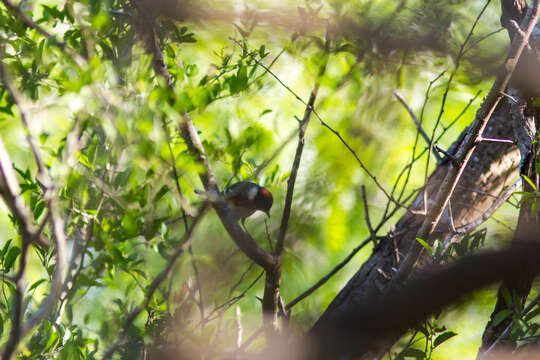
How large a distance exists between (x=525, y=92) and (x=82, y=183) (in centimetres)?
109

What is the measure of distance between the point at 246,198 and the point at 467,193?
0.80 metres

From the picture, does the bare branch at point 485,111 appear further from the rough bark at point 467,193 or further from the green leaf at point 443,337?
the rough bark at point 467,193

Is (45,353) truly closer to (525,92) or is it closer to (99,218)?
(99,218)

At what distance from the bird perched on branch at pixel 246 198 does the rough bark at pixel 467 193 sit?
15.6 inches

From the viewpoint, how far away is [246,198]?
1529mm

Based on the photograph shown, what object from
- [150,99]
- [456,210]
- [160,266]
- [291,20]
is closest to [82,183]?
[150,99]

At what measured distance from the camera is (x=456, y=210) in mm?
1785

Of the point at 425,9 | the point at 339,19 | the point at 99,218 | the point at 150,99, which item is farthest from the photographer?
the point at 425,9

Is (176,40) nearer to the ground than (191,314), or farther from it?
farther from it

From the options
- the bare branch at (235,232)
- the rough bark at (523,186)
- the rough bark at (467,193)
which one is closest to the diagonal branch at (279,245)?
the bare branch at (235,232)

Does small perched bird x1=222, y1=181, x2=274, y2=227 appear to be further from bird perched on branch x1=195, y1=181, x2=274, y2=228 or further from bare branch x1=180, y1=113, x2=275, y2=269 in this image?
bare branch x1=180, y1=113, x2=275, y2=269

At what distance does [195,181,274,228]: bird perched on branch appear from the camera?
1452mm

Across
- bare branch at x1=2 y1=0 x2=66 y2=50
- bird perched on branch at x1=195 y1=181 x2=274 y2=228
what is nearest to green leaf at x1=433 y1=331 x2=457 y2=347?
bird perched on branch at x1=195 y1=181 x2=274 y2=228

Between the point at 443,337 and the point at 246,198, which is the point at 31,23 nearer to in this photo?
the point at 246,198
